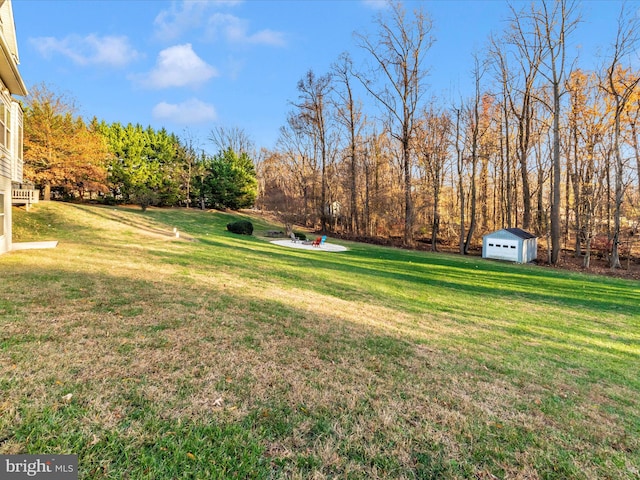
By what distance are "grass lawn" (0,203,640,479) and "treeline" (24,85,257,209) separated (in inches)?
756

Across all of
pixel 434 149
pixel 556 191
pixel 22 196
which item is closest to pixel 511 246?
pixel 556 191

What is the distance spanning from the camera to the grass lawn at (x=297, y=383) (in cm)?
193

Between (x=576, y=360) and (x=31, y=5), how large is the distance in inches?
699

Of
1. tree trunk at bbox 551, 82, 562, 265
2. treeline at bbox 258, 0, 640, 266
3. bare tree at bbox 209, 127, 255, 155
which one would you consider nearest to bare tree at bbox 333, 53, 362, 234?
treeline at bbox 258, 0, 640, 266

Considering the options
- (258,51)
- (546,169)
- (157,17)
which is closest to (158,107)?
(258,51)

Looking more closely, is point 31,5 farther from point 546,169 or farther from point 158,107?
point 158,107

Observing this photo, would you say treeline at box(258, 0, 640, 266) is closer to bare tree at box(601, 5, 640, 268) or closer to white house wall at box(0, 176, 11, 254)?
bare tree at box(601, 5, 640, 268)

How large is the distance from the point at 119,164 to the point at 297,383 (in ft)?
110

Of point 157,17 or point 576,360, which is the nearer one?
point 576,360

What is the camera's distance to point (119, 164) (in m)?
28.7

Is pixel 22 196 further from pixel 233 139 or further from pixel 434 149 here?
pixel 233 139

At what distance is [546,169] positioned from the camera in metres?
22.3

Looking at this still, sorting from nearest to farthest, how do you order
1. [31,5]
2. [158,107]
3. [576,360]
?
[576,360] < [31,5] < [158,107]

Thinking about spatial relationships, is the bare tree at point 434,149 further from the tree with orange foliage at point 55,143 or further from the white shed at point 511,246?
the tree with orange foliage at point 55,143
